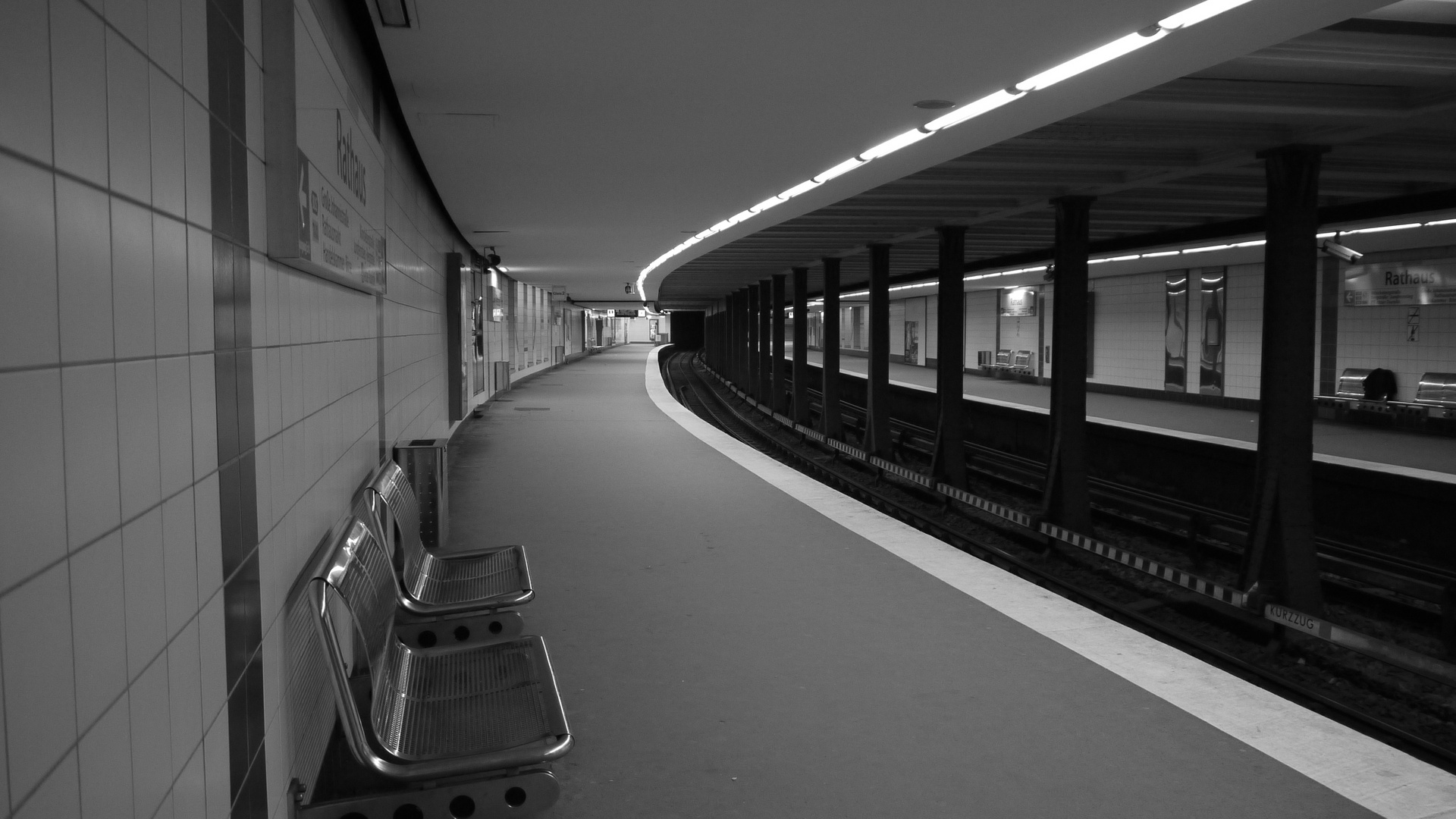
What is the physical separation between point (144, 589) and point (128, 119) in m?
0.71

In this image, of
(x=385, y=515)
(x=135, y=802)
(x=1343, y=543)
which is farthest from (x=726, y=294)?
(x=135, y=802)

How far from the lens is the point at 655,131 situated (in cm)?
614

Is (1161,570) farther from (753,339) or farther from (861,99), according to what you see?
(753,339)

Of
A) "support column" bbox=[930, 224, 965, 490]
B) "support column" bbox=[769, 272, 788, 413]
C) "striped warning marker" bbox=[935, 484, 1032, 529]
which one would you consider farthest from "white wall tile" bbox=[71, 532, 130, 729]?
"support column" bbox=[769, 272, 788, 413]

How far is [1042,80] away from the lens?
4875mm

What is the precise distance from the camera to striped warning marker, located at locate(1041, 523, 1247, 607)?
6.51 meters

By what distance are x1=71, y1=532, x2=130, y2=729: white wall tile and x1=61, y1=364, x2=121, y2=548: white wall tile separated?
0.10ft

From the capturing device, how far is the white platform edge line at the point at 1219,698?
8.52 ft

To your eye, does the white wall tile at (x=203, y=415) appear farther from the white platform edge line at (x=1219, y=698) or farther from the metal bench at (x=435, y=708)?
the white platform edge line at (x=1219, y=698)

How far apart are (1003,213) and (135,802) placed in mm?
9654

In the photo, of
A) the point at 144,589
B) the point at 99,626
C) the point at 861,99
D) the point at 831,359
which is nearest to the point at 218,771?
the point at 144,589

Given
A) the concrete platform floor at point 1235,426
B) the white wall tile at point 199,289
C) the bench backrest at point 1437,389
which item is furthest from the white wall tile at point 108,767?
the bench backrest at point 1437,389

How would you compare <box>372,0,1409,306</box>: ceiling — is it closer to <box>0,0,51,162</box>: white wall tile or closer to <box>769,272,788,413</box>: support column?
<box>0,0,51,162</box>: white wall tile

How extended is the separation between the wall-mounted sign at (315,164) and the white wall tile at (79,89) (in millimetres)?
1068
